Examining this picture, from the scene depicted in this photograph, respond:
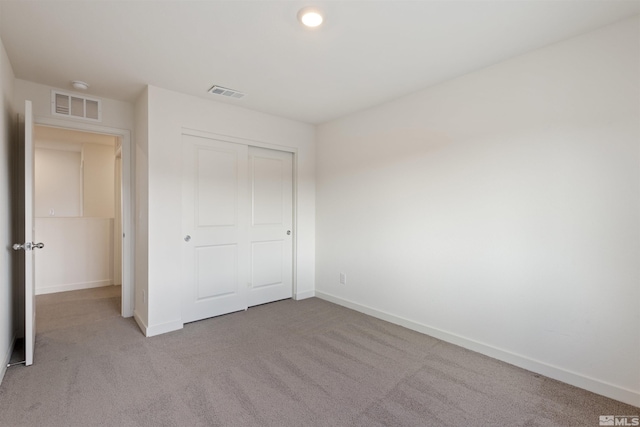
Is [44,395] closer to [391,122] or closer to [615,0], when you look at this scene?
[391,122]

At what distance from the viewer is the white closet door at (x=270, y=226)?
152 inches

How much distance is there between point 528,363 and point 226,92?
3.64 meters

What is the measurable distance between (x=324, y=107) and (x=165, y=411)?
3213mm

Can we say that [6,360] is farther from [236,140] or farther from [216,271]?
[236,140]

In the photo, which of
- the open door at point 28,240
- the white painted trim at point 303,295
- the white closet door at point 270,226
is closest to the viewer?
Answer: the open door at point 28,240

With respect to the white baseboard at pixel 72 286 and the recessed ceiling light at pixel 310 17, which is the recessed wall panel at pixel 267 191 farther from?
the white baseboard at pixel 72 286

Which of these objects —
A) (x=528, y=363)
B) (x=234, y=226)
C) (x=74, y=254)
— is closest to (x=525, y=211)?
(x=528, y=363)

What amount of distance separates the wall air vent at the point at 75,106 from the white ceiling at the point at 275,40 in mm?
110

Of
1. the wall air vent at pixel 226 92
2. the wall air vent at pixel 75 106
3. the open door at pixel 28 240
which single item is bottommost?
the open door at pixel 28 240

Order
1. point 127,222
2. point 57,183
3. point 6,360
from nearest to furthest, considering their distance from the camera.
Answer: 1. point 6,360
2. point 127,222
3. point 57,183

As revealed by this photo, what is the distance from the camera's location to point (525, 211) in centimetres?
237

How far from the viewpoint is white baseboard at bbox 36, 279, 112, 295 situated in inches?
175

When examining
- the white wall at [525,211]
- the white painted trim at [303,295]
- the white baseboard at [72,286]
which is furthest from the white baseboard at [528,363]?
the white baseboard at [72,286]

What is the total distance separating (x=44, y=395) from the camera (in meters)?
2.00
